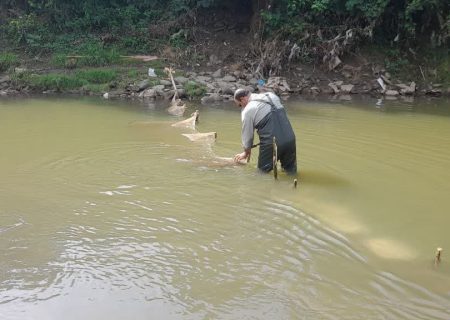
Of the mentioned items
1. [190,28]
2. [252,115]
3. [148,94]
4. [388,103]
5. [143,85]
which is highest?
[190,28]

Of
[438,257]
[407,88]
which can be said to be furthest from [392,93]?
[438,257]

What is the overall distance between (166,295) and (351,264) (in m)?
1.61

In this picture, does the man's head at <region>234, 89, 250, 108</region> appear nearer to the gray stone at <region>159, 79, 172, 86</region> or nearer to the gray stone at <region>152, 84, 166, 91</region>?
the gray stone at <region>152, 84, 166, 91</region>

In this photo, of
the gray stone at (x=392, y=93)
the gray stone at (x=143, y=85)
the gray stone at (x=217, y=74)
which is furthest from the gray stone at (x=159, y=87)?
the gray stone at (x=392, y=93)

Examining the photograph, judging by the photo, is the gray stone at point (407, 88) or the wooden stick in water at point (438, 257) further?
the gray stone at point (407, 88)

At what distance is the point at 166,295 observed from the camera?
4125 millimetres

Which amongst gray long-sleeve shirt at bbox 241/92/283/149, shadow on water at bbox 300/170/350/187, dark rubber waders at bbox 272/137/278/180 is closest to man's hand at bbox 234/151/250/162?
gray long-sleeve shirt at bbox 241/92/283/149

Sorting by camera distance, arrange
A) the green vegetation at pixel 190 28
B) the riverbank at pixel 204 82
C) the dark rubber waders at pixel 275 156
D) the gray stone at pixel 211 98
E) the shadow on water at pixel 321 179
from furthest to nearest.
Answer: the green vegetation at pixel 190 28, the riverbank at pixel 204 82, the gray stone at pixel 211 98, the shadow on water at pixel 321 179, the dark rubber waders at pixel 275 156

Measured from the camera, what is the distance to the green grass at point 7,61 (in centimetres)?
1719

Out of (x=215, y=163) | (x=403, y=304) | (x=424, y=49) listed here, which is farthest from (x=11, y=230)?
(x=424, y=49)

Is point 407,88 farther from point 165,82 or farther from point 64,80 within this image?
point 64,80

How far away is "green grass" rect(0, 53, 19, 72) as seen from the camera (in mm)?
17188

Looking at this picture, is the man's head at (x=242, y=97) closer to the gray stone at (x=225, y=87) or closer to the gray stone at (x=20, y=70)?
the gray stone at (x=225, y=87)

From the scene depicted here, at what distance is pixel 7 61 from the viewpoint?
1728 centimetres
